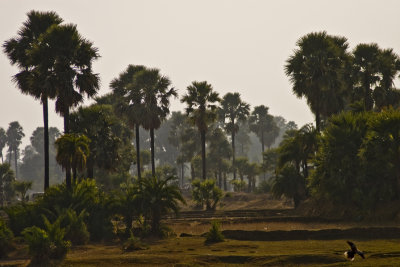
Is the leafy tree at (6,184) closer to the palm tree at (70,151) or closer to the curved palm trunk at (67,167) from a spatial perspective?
the curved palm trunk at (67,167)

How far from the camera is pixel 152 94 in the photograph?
178 feet

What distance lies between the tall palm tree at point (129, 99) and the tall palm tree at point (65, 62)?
16347 mm

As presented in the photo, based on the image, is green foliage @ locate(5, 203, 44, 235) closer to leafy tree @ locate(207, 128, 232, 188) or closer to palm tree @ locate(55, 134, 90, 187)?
palm tree @ locate(55, 134, 90, 187)

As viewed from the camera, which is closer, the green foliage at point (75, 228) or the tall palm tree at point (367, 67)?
the green foliage at point (75, 228)

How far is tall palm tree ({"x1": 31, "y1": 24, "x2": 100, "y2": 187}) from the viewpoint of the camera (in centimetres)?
3494

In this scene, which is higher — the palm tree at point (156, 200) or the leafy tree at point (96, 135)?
the leafy tree at point (96, 135)

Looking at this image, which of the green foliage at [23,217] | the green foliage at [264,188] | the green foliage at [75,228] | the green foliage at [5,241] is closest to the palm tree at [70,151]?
the green foliage at [23,217]

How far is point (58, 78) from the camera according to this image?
116 ft

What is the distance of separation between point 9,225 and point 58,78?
11506mm

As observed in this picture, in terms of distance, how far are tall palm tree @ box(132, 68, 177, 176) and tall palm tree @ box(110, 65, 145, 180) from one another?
526 mm

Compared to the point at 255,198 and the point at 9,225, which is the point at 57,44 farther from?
the point at 255,198

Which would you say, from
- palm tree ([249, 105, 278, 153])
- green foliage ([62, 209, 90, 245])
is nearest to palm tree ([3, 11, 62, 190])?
green foliage ([62, 209, 90, 245])

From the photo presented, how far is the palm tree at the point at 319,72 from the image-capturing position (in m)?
43.8

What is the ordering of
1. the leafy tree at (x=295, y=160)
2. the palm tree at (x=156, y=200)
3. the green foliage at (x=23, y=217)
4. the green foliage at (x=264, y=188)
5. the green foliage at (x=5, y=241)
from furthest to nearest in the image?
1. the green foliage at (x=264, y=188)
2. the leafy tree at (x=295, y=160)
3. the palm tree at (x=156, y=200)
4. the green foliage at (x=23, y=217)
5. the green foliage at (x=5, y=241)
